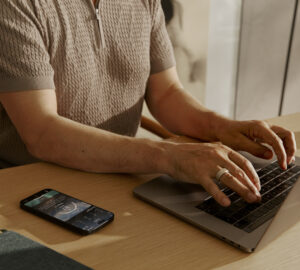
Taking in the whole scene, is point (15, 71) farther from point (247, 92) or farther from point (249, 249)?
point (247, 92)

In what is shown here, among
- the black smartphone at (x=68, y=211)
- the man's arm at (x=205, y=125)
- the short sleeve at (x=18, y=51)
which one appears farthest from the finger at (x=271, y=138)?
the short sleeve at (x=18, y=51)

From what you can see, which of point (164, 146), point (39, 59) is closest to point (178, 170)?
point (164, 146)

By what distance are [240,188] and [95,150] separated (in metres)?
0.33

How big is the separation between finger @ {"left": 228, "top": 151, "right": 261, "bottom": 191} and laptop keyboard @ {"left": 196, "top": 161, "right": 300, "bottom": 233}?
0.04 meters

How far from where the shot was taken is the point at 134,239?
2.29 feet

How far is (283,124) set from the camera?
1250 mm

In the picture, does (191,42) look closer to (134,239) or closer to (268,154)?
(268,154)

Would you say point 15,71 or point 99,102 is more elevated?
point 15,71

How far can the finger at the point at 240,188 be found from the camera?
76 cm

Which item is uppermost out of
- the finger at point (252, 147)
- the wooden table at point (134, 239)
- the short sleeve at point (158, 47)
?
the short sleeve at point (158, 47)

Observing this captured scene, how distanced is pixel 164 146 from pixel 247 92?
206 centimetres

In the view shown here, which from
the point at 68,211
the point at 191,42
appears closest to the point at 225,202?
the point at 68,211

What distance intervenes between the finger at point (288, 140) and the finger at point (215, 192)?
27 cm

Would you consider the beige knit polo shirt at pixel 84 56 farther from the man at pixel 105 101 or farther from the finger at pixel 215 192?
the finger at pixel 215 192
